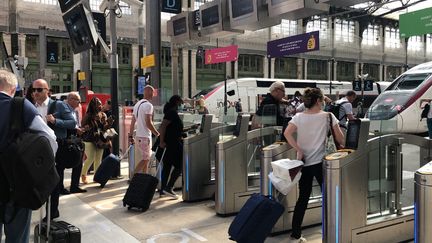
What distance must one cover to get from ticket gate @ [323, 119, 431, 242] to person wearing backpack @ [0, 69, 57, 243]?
2.49 m

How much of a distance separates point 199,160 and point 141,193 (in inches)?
40.7

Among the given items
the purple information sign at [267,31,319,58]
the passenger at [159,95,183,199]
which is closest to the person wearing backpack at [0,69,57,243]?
the passenger at [159,95,183,199]

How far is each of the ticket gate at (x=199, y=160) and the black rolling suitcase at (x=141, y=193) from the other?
0.64m

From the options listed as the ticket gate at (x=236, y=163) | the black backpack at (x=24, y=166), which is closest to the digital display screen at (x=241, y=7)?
the ticket gate at (x=236, y=163)

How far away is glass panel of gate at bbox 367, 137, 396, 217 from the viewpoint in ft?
14.9

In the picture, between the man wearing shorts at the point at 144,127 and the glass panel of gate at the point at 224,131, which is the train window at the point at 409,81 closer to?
the glass panel of gate at the point at 224,131

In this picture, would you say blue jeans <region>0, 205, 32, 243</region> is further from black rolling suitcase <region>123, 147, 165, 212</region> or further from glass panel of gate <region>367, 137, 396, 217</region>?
glass panel of gate <region>367, 137, 396, 217</region>

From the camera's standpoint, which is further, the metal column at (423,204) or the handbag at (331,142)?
the handbag at (331,142)

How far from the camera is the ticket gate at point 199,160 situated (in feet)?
21.6

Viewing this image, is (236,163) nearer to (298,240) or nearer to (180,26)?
(298,240)

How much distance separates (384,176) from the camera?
4750mm

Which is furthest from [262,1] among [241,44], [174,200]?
[241,44]

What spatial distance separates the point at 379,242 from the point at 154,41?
7.56m

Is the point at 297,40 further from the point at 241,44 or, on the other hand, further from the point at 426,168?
the point at 241,44
